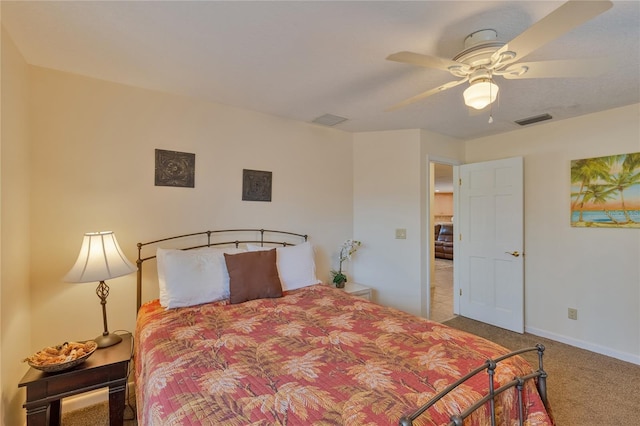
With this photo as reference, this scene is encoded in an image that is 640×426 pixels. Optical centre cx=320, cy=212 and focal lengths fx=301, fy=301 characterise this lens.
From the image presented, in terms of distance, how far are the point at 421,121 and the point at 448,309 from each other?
2.77 meters

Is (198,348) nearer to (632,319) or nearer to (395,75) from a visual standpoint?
(395,75)

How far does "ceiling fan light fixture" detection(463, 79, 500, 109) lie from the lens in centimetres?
163

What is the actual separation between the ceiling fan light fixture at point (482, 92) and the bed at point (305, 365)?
4.29 feet

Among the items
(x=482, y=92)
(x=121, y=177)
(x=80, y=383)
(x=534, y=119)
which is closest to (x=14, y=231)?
(x=121, y=177)

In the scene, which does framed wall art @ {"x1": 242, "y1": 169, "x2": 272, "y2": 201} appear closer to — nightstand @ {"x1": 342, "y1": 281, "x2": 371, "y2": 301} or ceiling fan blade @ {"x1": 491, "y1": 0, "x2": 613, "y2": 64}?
nightstand @ {"x1": 342, "y1": 281, "x2": 371, "y2": 301}

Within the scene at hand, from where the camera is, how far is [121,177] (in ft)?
7.94

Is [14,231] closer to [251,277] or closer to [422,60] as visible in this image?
[251,277]

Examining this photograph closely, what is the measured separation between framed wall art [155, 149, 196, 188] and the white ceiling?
549mm

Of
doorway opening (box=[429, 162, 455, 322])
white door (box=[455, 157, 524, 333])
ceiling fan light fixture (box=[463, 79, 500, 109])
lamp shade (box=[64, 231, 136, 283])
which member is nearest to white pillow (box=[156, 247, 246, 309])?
lamp shade (box=[64, 231, 136, 283])

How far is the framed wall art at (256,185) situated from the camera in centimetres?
303

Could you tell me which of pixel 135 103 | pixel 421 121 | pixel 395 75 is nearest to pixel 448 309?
pixel 421 121

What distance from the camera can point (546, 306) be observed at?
Answer: 3449 mm

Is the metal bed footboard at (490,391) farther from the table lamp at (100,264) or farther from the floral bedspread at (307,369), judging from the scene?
the table lamp at (100,264)

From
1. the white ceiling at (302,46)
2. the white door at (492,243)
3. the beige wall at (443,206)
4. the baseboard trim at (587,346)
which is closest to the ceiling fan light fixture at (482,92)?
the white ceiling at (302,46)
